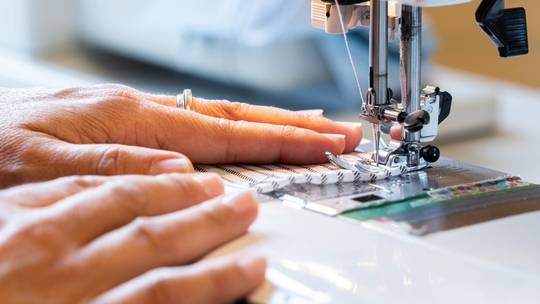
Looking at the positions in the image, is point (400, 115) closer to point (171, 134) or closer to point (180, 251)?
point (171, 134)

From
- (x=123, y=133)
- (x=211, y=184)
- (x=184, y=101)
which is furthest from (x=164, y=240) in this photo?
(x=184, y=101)

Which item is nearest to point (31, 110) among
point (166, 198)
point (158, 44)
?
point (166, 198)

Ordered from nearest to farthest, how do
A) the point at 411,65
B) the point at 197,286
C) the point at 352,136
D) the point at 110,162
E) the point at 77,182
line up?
the point at 197,286 → the point at 77,182 → the point at 110,162 → the point at 411,65 → the point at 352,136

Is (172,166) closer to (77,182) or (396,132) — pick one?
(77,182)

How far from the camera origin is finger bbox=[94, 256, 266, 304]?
0.75 meters

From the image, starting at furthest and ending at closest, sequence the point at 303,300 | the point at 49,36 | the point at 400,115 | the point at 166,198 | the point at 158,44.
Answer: the point at 49,36 < the point at 158,44 < the point at 400,115 < the point at 166,198 < the point at 303,300

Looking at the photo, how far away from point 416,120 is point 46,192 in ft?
1.38

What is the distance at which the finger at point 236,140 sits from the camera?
1.11 m

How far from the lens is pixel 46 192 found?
84 centimetres

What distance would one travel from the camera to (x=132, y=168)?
97 centimetres

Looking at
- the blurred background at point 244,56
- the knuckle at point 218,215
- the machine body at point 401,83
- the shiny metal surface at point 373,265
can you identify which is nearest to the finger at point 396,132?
the machine body at point 401,83

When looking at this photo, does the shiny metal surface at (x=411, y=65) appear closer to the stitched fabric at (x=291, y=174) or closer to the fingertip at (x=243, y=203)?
the stitched fabric at (x=291, y=174)

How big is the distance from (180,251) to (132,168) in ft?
0.63

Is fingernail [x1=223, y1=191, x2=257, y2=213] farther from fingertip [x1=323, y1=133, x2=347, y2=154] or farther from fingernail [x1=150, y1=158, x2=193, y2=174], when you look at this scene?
fingertip [x1=323, y1=133, x2=347, y2=154]
